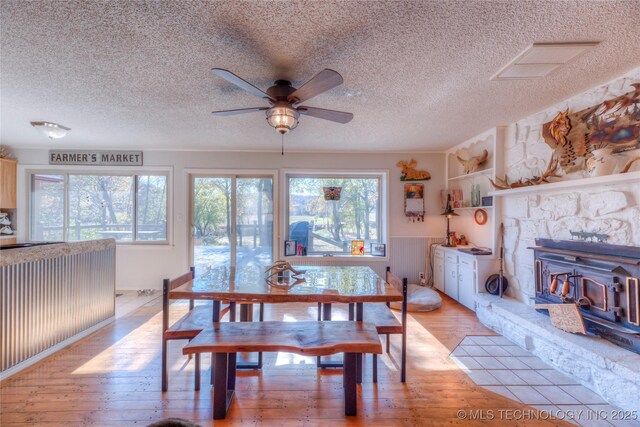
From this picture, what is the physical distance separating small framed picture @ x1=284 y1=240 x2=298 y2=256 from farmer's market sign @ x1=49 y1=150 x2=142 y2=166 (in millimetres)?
2764

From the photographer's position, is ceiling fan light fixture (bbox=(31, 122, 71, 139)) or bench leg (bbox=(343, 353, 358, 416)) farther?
ceiling fan light fixture (bbox=(31, 122, 71, 139))

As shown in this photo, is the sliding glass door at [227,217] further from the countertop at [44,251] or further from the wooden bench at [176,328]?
the wooden bench at [176,328]

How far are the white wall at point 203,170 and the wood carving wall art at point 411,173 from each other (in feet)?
0.26

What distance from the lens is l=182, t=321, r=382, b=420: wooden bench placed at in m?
1.67

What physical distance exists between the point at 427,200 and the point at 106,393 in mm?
4607

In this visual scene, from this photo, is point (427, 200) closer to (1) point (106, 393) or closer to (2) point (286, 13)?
(2) point (286, 13)

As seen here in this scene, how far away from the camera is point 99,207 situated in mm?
4594

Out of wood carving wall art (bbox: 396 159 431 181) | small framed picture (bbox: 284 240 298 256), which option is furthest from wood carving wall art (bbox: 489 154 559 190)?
small framed picture (bbox: 284 240 298 256)

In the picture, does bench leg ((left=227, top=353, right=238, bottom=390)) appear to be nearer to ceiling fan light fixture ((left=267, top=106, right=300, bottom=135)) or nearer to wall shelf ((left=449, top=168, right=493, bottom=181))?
ceiling fan light fixture ((left=267, top=106, right=300, bottom=135))

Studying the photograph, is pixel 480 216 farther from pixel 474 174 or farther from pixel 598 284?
pixel 598 284

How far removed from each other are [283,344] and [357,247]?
321 centimetres

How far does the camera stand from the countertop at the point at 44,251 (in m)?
2.14

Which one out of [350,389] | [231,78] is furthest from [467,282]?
[231,78]

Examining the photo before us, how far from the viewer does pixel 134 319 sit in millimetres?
3293
